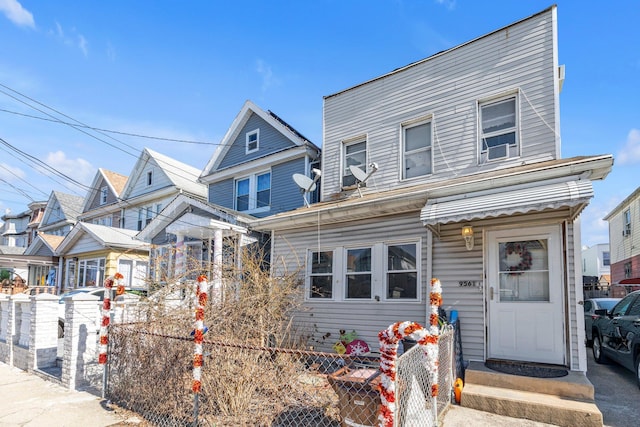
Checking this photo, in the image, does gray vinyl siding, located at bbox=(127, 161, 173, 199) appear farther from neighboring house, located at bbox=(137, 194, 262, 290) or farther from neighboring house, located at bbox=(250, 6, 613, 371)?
neighboring house, located at bbox=(250, 6, 613, 371)

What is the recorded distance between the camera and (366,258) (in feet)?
27.5

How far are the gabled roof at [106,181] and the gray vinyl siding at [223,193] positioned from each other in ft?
38.0

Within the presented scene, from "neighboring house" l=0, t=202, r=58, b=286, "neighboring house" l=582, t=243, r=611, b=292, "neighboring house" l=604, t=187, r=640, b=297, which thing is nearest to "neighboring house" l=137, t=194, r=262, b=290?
"neighboring house" l=0, t=202, r=58, b=286

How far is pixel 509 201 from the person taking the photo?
221 inches

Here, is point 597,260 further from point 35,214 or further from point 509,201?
point 35,214

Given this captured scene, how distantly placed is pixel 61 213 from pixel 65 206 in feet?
2.35

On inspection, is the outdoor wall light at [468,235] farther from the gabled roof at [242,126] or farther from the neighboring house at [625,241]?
the neighboring house at [625,241]

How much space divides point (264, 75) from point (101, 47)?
496cm

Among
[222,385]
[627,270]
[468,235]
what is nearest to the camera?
[222,385]

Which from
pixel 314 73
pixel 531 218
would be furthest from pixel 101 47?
pixel 531 218

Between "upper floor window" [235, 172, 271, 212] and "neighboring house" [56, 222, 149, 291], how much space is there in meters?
5.35

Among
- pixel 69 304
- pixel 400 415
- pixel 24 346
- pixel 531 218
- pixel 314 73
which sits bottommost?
pixel 24 346

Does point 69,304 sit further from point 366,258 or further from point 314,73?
point 314,73

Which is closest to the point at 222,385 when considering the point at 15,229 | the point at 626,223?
the point at 626,223
